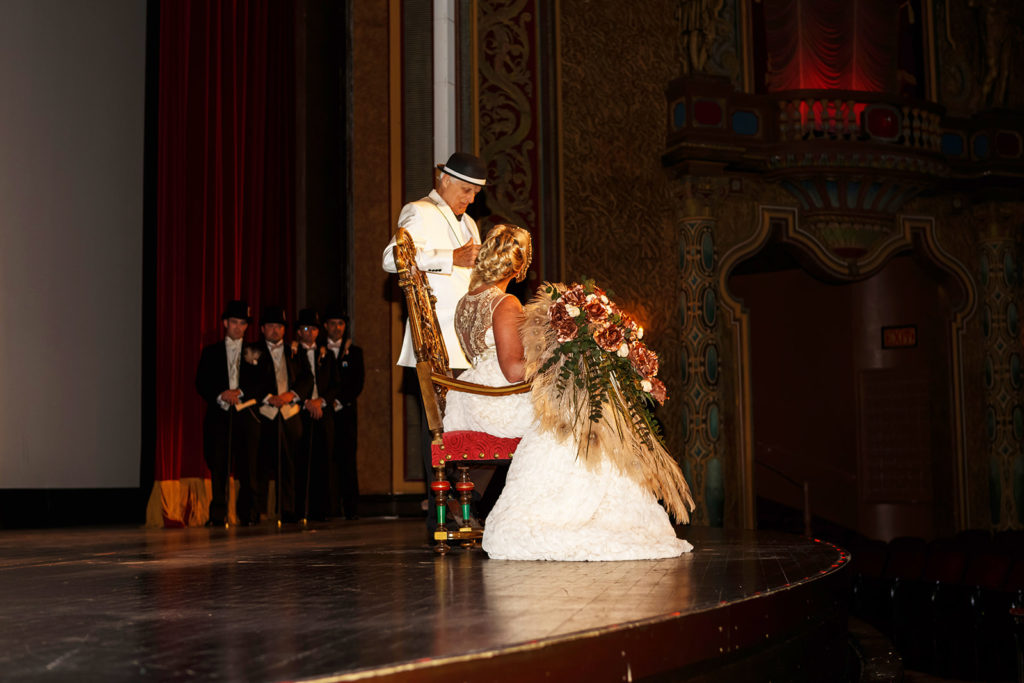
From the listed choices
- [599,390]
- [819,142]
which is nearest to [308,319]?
[599,390]

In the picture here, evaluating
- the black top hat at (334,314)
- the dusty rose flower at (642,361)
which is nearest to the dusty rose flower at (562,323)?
the dusty rose flower at (642,361)

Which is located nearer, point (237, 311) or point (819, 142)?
point (237, 311)

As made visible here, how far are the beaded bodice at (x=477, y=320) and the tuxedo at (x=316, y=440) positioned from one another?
3389mm

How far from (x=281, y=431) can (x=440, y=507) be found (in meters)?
3.48

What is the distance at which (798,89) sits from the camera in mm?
9828

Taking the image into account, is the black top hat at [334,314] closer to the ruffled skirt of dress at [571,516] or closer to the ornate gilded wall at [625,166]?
the ornate gilded wall at [625,166]

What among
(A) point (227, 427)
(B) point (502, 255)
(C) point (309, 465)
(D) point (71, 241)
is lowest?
(C) point (309, 465)

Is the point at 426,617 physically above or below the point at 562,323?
below

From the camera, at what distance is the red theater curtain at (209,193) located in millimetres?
7328

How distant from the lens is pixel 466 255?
421cm

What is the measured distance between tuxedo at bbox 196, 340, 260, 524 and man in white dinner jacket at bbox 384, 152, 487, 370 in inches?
111

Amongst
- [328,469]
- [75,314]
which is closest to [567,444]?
[328,469]

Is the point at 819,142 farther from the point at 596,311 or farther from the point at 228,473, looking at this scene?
the point at 596,311

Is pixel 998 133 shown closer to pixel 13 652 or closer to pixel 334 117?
pixel 334 117
